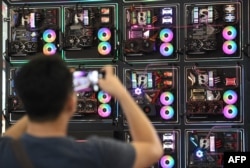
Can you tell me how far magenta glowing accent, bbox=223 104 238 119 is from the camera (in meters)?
5.17

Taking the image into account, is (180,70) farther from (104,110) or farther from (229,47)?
(104,110)

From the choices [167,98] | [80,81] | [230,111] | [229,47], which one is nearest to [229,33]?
[229,47]

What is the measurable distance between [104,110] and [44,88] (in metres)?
3.80

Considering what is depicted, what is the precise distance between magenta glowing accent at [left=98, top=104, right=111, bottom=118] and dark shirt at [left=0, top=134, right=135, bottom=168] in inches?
147

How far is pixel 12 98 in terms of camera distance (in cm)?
563

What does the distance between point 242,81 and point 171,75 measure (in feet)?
2.55

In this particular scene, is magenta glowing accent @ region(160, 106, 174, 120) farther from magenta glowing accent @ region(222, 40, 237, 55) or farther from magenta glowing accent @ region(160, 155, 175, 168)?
magenta glowing accent @ region(222, 40, 237, 55)

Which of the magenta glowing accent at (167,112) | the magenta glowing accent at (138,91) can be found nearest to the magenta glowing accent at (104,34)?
the magenta glowing accent at (138,91)

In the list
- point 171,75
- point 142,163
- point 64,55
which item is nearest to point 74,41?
point 64,55

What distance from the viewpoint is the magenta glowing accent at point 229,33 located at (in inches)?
205

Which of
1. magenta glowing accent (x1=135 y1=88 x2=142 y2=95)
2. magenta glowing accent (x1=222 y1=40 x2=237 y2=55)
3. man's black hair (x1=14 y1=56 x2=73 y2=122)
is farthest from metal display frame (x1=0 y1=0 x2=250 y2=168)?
man's black hair (x1=14 y1=56 x2=73 y2=122)

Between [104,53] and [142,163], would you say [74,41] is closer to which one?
[104,53]

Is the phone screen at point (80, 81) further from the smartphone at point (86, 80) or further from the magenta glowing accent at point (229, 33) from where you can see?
the magenta glowing accent at point (229, 33)

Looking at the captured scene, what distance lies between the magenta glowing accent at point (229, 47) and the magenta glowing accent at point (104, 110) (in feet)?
4.80
